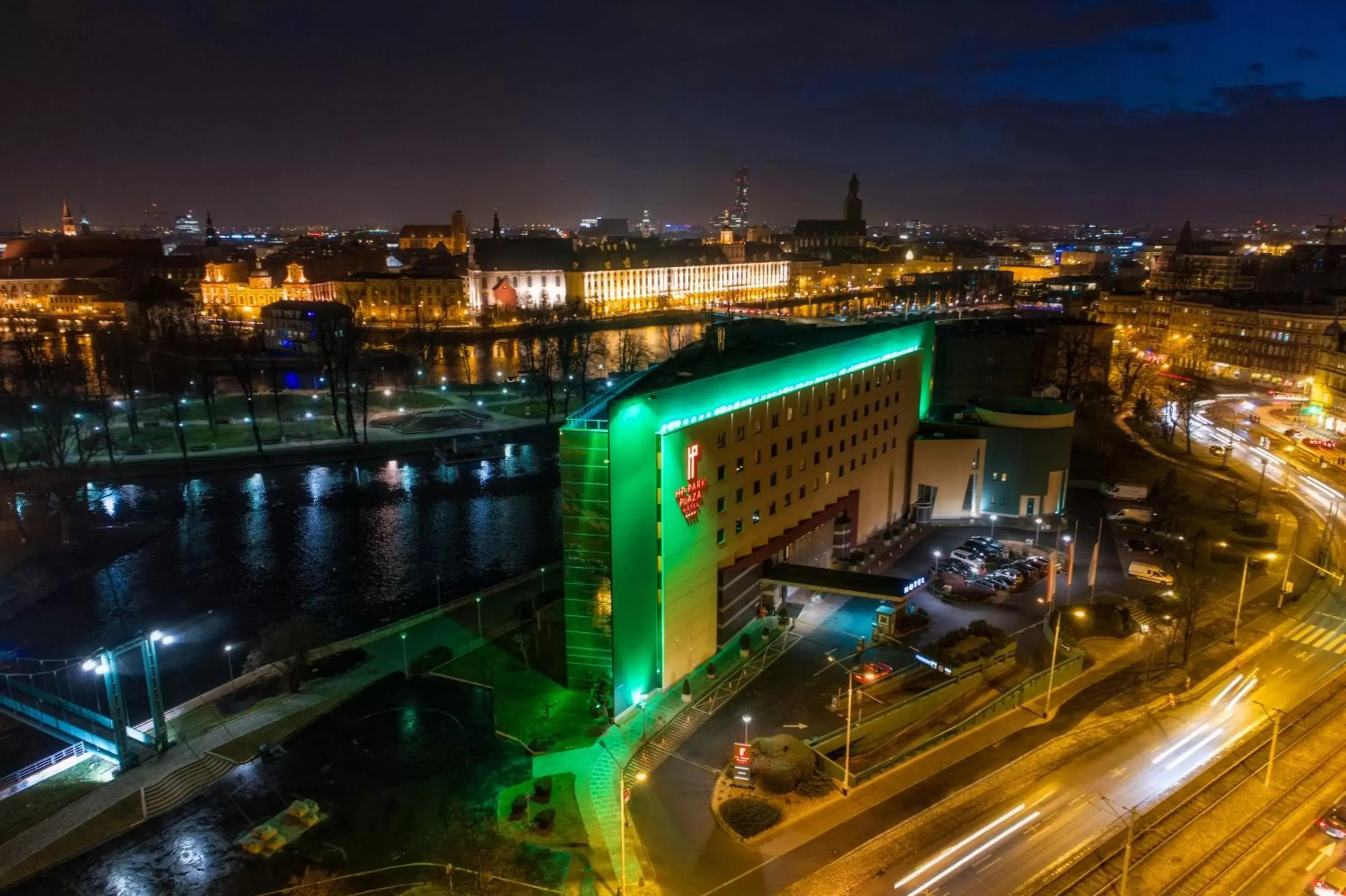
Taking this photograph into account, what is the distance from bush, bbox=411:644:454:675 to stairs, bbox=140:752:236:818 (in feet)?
17.7

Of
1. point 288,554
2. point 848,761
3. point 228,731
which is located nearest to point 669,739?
point 848,761

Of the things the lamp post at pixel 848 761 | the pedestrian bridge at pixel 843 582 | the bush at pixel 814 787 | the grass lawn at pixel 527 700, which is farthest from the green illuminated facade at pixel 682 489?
the lamp post at pixel 848 761

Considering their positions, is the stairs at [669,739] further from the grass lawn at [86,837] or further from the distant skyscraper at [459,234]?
the distant skyscraper at [459,234]

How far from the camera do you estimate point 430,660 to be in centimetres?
2448

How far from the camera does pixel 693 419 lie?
71.5ft

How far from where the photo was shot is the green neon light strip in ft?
69.8

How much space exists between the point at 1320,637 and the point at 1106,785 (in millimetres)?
12536

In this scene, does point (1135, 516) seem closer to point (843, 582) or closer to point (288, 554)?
point (843, 582)

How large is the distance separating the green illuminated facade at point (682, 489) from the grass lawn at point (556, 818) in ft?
9.96

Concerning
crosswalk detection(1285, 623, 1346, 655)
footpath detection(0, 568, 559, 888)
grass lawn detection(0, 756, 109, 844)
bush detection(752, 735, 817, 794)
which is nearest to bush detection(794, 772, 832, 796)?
bush detection(752, 735, 817, 794)

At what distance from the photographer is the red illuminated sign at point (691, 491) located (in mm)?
21672

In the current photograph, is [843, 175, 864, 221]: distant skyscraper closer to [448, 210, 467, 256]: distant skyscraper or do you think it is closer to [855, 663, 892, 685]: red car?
[448, 210, 467, 256]: distant skyscraper

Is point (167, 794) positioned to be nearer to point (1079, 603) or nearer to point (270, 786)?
point (270, 786)

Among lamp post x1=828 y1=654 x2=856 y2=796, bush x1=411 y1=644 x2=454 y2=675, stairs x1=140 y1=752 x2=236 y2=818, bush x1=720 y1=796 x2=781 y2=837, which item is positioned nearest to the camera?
bush x1=720 y1=796 x2=781 y2=837
